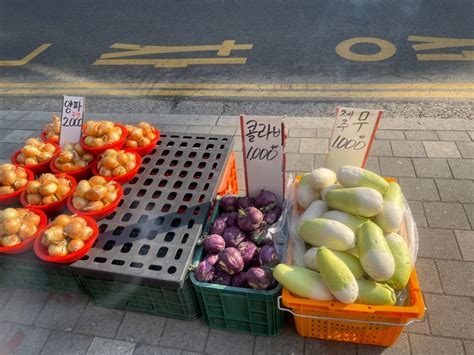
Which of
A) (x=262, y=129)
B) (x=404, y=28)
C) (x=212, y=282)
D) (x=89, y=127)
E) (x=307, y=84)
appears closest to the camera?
(x=212, y=282)

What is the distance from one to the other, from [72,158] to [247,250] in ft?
5.31

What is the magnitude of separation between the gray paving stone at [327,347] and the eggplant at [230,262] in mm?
702

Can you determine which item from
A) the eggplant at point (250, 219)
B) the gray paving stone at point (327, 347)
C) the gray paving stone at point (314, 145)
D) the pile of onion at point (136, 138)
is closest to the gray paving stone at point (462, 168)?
the gray paving stone at point (314, 145)

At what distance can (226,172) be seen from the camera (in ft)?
9.70

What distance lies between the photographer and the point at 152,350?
2328mm

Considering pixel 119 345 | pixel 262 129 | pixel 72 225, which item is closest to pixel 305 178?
pixel 262 129

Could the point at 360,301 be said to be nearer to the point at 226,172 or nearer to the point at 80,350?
the point at 226,172

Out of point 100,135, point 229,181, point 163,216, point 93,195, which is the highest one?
point 100,135

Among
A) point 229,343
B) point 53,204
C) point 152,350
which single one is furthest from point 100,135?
point 229,343

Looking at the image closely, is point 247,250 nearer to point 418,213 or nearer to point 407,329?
point 407,329

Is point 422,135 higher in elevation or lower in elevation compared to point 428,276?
higher

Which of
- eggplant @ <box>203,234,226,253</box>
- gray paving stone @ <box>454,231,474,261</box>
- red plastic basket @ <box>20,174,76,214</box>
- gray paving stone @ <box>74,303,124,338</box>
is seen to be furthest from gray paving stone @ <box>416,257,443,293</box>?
red plastic basket @ <box>20,174,76,214</box>

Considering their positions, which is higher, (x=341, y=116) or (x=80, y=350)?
(x=341, y=116)

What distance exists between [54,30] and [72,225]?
25.7 ft
